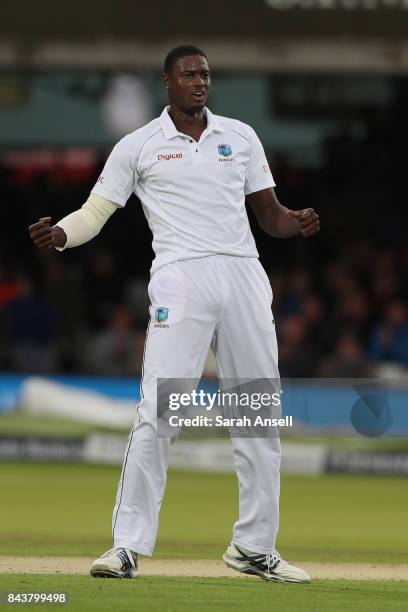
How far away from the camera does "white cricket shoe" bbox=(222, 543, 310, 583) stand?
6125 mm

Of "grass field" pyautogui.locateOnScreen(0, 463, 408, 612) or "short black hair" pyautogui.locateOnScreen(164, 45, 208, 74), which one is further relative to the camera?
"short black hair" pyautogui.locateOnScreen(164, 45, 208, 74)

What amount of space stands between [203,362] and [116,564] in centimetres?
84

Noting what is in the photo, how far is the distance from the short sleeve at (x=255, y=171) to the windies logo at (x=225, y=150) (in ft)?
0.46

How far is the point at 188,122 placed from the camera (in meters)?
6.21

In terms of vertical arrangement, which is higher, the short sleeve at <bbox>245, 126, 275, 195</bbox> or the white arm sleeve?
the short sleeve at <bbox>245, 126, 275, 195</bbox>

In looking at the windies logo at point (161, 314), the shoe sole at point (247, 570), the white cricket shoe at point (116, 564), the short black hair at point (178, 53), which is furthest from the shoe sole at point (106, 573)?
the short black hair at point (178, 53)

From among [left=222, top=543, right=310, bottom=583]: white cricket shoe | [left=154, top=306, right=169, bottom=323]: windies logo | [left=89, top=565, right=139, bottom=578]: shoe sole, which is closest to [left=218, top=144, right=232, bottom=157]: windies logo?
[left=154, top=306, right=169, bottom=323]: windies logo

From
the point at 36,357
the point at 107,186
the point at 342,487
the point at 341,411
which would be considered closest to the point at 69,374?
the point at 36,357

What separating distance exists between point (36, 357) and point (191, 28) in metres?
3.85

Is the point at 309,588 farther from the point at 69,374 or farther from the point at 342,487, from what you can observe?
the point at 69,374

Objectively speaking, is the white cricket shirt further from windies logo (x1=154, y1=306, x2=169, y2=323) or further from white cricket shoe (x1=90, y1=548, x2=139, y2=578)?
white cricket shoe (x1=90, y1=548, x2=139, y2=578)

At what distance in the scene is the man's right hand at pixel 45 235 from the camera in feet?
19.7

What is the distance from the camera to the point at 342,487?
11594 millimetres

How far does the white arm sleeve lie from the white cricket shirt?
5 cm
